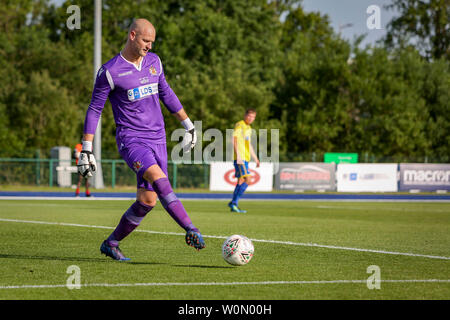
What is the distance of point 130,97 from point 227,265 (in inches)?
78.3

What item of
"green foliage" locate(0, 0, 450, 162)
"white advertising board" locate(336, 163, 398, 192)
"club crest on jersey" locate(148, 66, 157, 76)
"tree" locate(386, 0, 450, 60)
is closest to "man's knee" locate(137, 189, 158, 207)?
"club crest on jersey" locate(148, 66, 157, 76)

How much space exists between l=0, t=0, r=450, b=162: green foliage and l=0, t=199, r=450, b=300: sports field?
81.9 ft

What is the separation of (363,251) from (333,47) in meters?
35.1

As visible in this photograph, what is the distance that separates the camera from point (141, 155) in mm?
7016

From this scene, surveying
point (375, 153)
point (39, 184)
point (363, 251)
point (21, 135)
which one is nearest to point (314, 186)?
point (375, 153)

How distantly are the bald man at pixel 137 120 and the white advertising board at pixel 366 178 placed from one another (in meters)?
25.4

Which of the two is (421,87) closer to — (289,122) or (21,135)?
(289,122)

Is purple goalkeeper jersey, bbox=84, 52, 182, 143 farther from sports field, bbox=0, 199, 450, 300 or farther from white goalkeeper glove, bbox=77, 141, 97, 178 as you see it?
sports field, bbox=0, 199, 450, 300

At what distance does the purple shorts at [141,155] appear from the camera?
699 cm

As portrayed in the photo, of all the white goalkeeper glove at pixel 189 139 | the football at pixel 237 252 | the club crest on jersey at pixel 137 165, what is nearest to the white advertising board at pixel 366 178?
the white goalkeeper glove at pixel 189 139

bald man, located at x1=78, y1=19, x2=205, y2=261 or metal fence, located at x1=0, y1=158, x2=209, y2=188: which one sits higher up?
bald man, located at x1=78, y1=19, x2=205, y2=261

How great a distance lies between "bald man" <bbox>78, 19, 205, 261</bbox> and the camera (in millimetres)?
6977

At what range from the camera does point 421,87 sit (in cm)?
4225

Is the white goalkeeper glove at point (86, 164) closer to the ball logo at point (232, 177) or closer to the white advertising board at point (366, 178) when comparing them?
the ball logo at point (232, 177)
